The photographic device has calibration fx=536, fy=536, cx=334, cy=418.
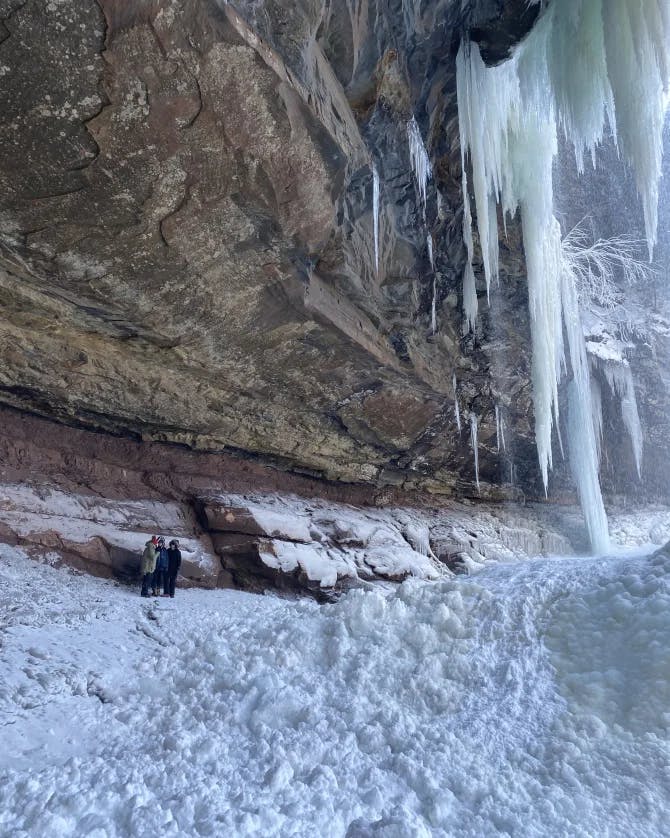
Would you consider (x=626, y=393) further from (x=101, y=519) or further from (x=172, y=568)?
(x=101, y=519)

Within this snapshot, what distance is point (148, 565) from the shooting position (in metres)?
7.53

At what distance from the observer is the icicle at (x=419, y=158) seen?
7.12 metres

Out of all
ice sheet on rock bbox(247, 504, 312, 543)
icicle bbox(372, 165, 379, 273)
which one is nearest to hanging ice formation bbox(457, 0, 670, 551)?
icicle bbox(372, 165, 379, 273)

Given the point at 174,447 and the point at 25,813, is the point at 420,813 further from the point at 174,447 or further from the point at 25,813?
the point at 174,447

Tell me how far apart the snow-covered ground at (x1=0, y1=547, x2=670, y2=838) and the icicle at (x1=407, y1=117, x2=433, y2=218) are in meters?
5.47

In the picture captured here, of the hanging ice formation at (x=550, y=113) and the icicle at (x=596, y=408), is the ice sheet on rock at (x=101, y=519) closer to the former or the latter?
the hanging ice formation at (x=550, y=113)

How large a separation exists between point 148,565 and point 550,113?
8.76 meters

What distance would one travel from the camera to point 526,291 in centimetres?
1023

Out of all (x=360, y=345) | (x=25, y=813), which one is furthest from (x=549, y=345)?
(x=25, y=813)

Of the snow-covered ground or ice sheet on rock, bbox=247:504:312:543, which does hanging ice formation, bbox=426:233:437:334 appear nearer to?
ice sheet on rock, bbox=247:504:312:543

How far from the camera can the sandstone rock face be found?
14.1ft

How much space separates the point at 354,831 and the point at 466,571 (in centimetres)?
1014

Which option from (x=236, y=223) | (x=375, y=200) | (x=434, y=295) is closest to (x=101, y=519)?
(x=236, y=223)

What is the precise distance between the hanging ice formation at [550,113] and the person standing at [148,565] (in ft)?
21.3
